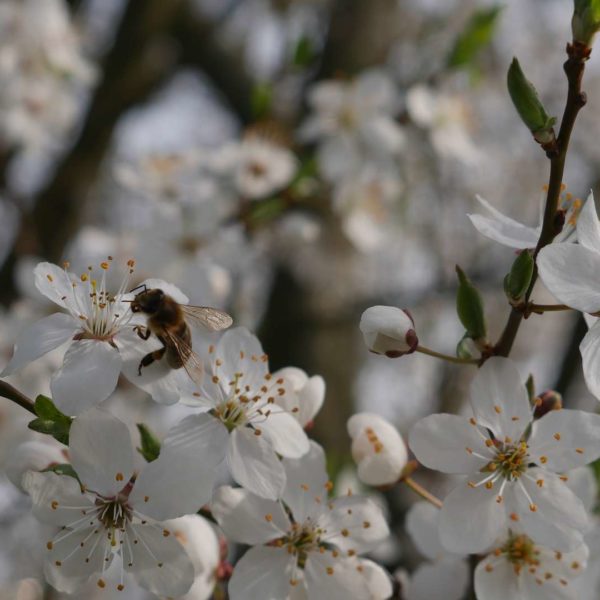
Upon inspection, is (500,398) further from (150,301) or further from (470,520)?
(150,301)

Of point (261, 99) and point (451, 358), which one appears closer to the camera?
point (451, 358)

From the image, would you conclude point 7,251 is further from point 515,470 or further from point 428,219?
point 515,470

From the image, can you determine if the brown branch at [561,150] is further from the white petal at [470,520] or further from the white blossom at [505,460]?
the white petal at [470,520]

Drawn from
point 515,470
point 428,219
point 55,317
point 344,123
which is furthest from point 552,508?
point 428,219

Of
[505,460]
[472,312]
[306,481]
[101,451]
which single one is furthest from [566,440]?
[101,451]

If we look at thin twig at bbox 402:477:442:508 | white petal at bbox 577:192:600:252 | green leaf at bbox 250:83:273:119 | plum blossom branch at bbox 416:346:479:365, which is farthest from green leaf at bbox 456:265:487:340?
green leaf at bbox 250:83:273:119

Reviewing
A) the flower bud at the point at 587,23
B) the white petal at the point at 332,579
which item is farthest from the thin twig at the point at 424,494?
the flower bud at the point at 587,23
